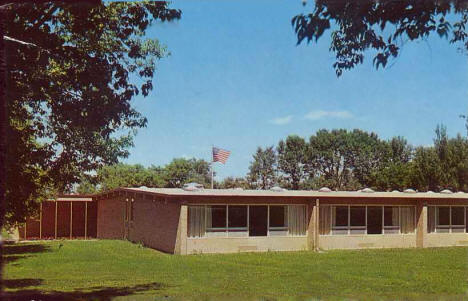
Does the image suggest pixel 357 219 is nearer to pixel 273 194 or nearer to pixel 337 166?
pixel 273 194

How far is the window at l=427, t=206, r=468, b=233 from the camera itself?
29031 millimetres

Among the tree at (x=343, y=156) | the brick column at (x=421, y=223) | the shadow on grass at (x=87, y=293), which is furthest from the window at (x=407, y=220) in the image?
the tree at (x=343, y=156)

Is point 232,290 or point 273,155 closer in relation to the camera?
point 232,290

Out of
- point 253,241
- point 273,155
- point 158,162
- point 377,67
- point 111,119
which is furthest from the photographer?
point 158,162

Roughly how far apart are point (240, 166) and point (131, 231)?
141 ft

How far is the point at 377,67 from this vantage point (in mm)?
7211

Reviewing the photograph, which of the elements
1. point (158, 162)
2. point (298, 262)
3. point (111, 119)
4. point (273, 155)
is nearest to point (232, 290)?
point (111, 119)

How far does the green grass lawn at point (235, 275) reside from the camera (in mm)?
12710

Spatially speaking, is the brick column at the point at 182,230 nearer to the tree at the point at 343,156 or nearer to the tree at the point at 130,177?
the tree at the point at 343,156

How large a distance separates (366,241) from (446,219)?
5421 millimetres

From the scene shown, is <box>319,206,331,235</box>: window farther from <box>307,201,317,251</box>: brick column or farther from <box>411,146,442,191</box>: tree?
<box>411,146,442,191</box>: tree

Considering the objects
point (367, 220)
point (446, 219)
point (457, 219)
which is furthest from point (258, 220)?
point (457, 219)

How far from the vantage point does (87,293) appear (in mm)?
12242

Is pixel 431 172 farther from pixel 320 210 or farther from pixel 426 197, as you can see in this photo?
pixel 320 210
